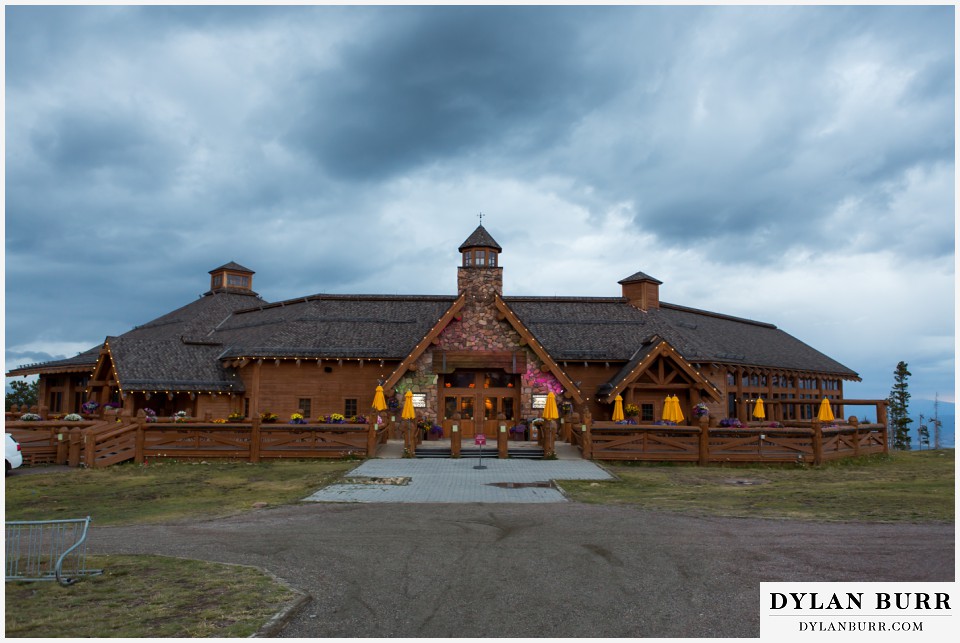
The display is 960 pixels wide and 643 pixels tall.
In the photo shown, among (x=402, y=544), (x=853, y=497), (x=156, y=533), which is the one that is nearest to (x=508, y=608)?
(x=402, y=544)

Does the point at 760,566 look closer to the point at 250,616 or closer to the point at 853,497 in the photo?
the point at 250,616

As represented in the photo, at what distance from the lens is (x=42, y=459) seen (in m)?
23.9

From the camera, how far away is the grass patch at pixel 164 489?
15234mm

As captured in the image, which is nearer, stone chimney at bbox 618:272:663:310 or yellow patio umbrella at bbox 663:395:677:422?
yellow patio umbrella at bbox 663:395:677:422

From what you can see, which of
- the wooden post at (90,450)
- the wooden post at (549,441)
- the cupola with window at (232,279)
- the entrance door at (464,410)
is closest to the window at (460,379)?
the entrance door at (464,410)

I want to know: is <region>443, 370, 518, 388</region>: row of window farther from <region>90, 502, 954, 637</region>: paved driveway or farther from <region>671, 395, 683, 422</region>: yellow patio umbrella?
<region>90, 502, 954, 637</region>: paved driveway

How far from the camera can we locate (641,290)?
39438mm

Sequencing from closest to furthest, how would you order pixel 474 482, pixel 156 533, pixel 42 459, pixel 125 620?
Result: pixel 125 620 → pixel 156 533 → pixel 474 482 → pixel 42 459

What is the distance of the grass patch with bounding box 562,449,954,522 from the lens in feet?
49.8

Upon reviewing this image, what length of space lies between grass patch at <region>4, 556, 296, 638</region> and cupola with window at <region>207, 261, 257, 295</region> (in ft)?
132

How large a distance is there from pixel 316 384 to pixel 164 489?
14277 millimetres

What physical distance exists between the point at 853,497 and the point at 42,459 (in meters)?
26.0

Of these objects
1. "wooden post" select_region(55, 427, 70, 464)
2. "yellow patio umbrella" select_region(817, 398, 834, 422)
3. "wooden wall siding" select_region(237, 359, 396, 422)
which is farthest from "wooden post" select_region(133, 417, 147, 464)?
"yellow patio umbrella" select_region(817, 398, 834, 422)

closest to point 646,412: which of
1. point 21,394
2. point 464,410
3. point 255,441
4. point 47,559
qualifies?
point 464,410
